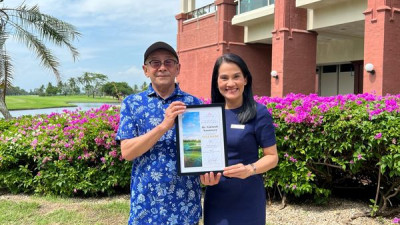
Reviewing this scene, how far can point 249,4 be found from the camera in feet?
59.3

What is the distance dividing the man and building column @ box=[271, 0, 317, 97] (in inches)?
568

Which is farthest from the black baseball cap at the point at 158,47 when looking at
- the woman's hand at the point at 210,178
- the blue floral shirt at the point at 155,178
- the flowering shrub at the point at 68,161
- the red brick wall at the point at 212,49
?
the red brick wall at the point at 212,49

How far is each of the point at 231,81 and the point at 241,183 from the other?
578mm

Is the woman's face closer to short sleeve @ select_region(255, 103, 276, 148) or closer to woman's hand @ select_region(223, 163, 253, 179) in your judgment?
short sleeve @ select_region(255, 103, 276, 148)

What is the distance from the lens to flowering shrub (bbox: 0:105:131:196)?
202 inches

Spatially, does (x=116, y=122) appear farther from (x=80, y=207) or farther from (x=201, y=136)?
(x=201, y=136)

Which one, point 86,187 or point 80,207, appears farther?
point 86,187

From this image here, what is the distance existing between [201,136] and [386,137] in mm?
2640

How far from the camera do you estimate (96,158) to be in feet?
17.4

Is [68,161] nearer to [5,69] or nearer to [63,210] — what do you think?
[63,210]

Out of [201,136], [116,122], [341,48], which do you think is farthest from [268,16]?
[201,136]

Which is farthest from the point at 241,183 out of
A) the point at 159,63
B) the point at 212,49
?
the point at 212,49

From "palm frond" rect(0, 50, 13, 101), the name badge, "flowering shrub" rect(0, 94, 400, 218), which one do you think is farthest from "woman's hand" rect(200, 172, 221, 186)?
"palm frond" rect(0, 50, 13, 101)

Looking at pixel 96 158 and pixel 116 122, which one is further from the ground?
pixel 116 122
